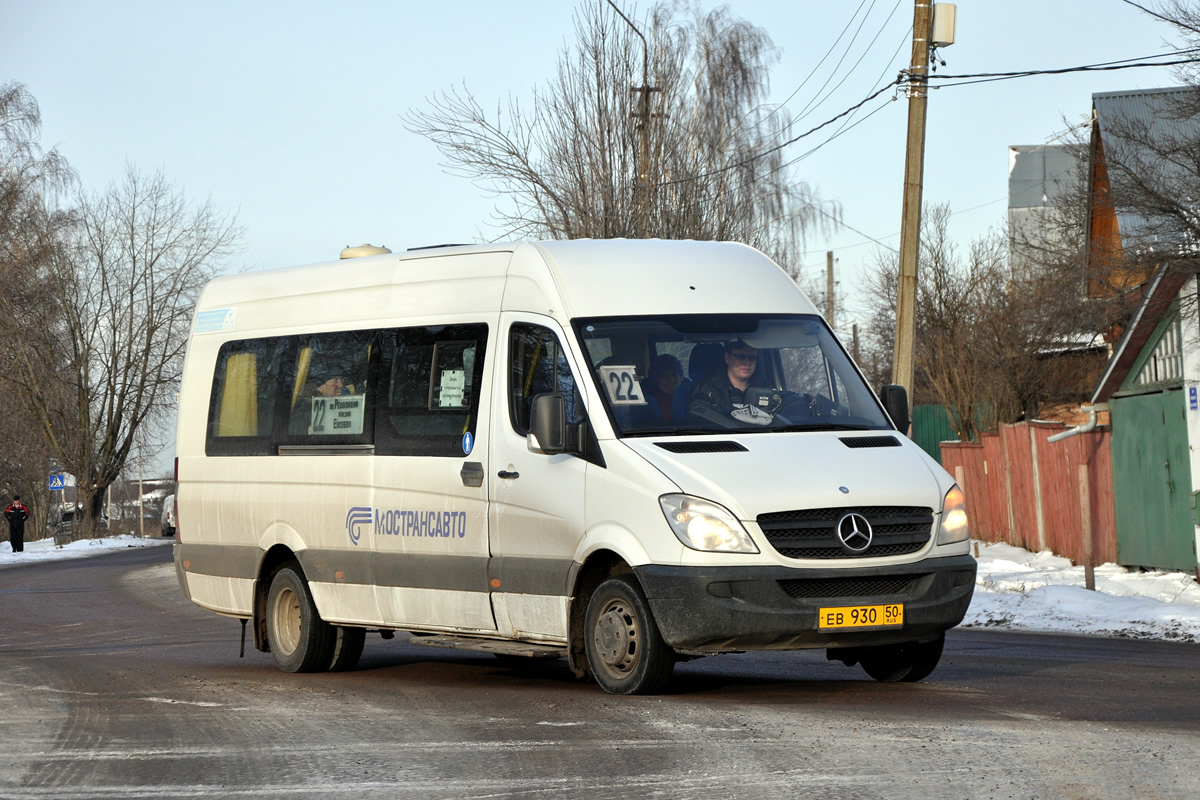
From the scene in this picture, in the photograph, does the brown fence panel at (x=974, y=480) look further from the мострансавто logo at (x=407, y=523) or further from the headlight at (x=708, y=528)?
the headlight at (x=708, y=528)

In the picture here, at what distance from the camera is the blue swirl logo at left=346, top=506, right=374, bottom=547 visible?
10.7 m

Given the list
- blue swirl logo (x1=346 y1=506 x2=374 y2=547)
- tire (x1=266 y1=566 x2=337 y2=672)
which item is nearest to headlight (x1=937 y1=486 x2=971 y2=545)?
blue swirl logo (x1=346 y1=506 x2=374 y2=547)

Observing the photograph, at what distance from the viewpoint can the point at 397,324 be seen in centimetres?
1080

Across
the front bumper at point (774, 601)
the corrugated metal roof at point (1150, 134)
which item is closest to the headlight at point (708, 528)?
the front bumper at point (774, 601)

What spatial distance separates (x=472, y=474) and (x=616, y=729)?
2630 millimetres

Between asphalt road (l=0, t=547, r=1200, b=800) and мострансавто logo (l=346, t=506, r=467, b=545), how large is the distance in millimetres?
973

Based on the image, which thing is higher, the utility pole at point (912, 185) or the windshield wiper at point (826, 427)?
the utility pole at point (912, 185)

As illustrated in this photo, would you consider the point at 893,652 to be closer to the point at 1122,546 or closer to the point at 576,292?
the point at 576,292

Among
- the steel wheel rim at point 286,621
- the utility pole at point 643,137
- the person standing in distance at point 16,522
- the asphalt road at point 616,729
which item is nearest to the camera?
the asphalt road at point 616,729

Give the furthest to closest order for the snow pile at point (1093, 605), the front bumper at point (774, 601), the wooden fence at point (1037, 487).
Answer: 1. the wooden fence at point (1037, 487)
2. the snow pile at point (1093, 605)
3. the front bumper at point (774, 601)

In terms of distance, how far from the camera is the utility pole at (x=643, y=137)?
83.9 ft

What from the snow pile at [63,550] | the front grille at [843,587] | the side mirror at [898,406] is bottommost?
the snow pile at [63,550]

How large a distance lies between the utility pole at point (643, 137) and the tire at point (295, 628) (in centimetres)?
1468

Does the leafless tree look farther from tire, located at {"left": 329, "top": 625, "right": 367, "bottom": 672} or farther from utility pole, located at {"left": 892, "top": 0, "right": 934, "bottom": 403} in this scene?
tire, located at {"left": 329, "top": 625, "right": 367, "bottom": 672}
